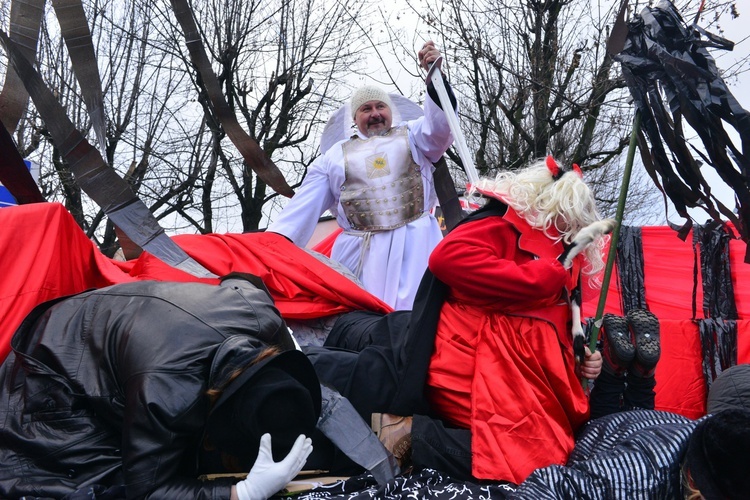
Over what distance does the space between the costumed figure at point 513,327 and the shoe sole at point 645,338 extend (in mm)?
311

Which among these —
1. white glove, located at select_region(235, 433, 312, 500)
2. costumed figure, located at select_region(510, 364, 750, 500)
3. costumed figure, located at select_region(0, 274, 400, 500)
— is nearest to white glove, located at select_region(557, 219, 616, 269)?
costumed figure, located at select_region(510, 364, 750, 500)

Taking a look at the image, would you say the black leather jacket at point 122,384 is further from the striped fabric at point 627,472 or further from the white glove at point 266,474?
the striped fabric at point 627,472

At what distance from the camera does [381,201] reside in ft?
13.8

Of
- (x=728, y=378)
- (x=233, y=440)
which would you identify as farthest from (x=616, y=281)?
(x=233, y=440)

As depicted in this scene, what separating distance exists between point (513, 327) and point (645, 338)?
60cm

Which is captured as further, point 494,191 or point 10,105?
point 10,105

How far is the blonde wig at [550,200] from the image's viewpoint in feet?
8.94

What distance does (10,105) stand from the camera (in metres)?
3.24

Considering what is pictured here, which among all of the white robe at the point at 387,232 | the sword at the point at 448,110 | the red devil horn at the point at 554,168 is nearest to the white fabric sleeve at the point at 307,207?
the white robe at the point at 387,232

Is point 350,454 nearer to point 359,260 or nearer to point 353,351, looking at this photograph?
point 353,351

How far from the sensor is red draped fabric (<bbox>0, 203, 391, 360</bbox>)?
280 cm

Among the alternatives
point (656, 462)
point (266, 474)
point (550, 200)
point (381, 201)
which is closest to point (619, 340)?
point (550, 200)

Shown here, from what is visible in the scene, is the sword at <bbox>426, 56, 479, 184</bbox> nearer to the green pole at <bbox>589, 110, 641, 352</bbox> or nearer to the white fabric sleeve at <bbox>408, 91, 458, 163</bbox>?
the white fabric sleeve at <bbox>408, 91, 458, 163</bbox>

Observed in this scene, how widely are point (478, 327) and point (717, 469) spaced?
910 mm
